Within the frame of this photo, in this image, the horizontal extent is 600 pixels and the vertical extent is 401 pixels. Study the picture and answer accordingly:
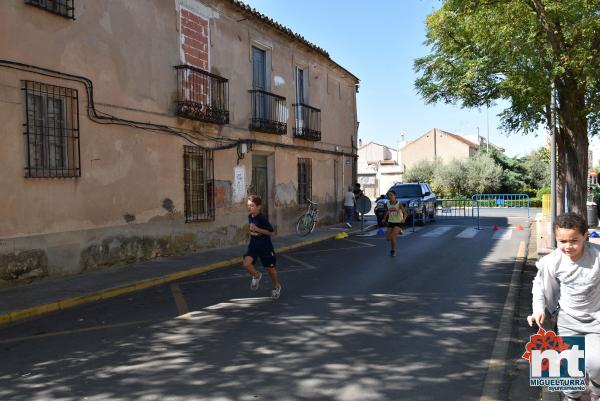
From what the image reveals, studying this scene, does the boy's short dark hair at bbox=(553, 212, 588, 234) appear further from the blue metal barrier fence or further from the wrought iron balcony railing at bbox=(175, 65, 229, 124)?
the blue metal barrier fence

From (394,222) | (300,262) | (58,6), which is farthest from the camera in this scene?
(394,222)

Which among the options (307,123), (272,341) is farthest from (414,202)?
(272,341)

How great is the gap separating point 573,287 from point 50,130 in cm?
846

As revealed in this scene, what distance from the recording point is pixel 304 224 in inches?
664

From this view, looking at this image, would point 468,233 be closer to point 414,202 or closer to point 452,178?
point 414,202

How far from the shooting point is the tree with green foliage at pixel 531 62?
8.08 m

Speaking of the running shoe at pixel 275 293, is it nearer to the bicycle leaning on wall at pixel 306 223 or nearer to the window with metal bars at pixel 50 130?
the window with metal bars at pixel 50 130

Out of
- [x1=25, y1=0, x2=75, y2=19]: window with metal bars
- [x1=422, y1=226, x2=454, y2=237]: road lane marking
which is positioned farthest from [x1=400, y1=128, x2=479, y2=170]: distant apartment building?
[x1=25, y1=0, x2=75, y2=19]: window with metal bars

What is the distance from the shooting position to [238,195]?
47.2ft

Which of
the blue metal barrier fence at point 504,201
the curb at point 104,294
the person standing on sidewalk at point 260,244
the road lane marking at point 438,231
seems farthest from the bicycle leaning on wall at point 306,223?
the blue metal barrier fence at point 504,201

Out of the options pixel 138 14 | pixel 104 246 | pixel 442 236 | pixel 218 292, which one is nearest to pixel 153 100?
pixel 138 14

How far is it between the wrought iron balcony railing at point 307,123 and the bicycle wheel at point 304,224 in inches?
111

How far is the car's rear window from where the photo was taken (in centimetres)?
2045

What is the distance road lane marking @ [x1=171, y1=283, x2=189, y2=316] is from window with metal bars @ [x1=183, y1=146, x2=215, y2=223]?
385 centimetres
